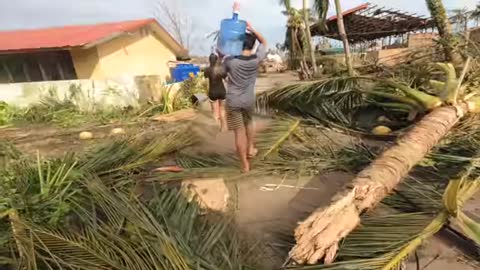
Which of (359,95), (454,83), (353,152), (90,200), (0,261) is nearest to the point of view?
(0,261)

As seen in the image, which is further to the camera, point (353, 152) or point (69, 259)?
point (353, 152)

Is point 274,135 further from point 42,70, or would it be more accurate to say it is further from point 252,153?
point 42,70

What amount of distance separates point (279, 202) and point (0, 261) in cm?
212

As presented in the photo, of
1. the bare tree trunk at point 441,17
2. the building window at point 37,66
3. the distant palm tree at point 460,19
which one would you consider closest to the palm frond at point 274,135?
the bare tree trunk at point 441,17

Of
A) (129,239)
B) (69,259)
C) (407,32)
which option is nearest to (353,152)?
(129,239)

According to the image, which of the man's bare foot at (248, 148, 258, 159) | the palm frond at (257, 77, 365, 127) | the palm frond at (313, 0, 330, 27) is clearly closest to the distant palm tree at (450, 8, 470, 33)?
the palm frond at (257, 77, 365, 127)

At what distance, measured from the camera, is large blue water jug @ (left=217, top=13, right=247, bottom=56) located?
3.98 m

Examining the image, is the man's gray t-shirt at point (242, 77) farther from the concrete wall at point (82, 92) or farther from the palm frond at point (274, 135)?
the concrete wall at point (82, 92)

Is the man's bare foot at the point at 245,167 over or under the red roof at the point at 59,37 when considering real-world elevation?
under

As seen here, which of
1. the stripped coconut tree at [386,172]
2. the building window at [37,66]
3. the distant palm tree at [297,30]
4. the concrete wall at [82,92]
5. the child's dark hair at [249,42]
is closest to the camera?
the stripped coconut tree at [386,172]

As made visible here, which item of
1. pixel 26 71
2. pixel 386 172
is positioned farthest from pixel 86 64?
pixel 386 172

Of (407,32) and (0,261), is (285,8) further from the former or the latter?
(0,261)

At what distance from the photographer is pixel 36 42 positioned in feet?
42.9

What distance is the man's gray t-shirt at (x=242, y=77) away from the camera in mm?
3834
